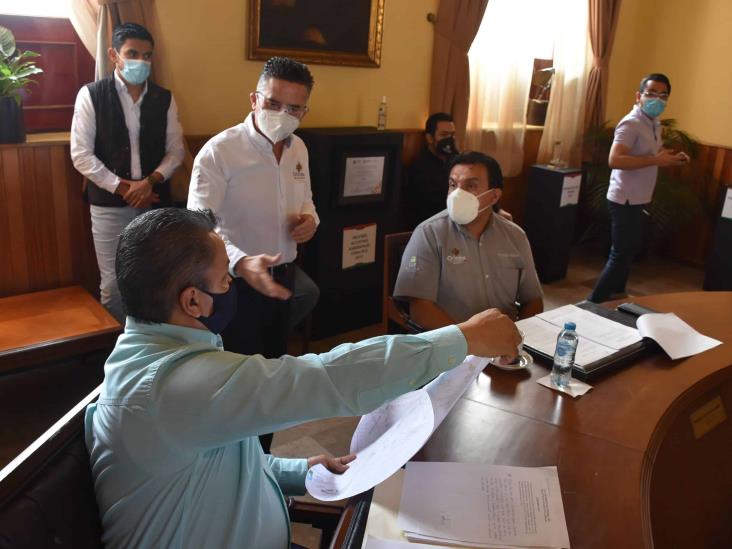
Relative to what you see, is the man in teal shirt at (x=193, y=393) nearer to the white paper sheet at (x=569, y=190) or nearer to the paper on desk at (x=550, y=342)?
the paper on desk at (x=550, y=342)

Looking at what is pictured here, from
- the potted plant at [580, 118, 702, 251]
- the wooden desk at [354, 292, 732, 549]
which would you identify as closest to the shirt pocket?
the wooden desk at [354, 292, 732, 549]

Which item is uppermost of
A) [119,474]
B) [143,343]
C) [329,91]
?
[329,91]

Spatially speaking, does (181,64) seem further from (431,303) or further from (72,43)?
(431,303)

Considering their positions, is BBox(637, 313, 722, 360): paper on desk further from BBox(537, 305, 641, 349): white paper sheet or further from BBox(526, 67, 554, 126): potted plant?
BBox(526, 67, 554, 126): potted plant

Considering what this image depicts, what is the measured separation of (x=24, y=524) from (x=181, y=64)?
2815 mm

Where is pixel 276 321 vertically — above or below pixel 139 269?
below

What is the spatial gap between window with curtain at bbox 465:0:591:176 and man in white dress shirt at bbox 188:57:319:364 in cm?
264

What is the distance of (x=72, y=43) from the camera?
9.97 ft

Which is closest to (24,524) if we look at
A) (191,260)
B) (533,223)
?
(191,260)

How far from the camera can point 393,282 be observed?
2463 mm

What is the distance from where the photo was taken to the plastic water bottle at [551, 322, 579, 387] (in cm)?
→ 167

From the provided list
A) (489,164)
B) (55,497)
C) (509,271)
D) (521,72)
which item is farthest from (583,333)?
(521,72)

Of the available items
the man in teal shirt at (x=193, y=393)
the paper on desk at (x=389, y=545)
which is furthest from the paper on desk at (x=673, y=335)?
the paper on desk at (x=389, y=545)

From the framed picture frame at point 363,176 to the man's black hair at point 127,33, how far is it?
117 cm
